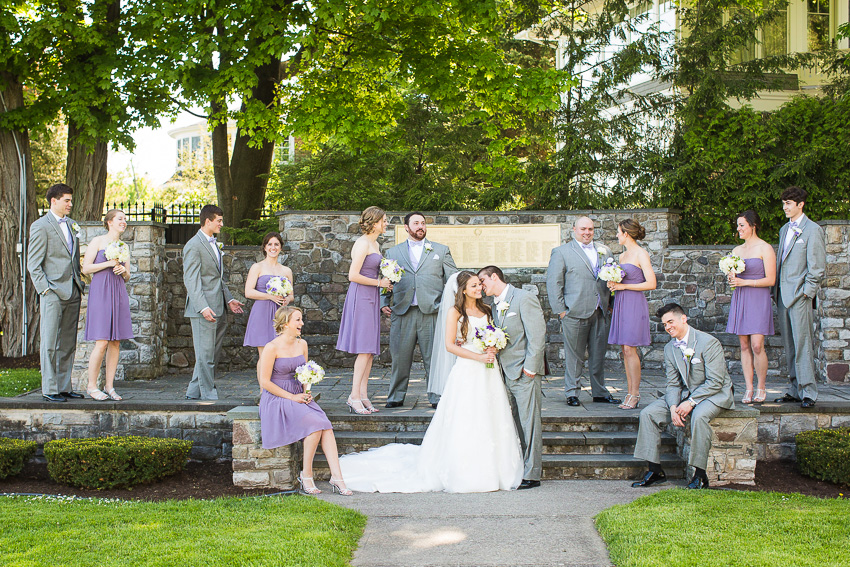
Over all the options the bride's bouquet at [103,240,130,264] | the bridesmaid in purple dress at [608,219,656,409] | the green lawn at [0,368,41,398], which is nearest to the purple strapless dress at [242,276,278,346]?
the bride's bouquet at [103,240,130,264]

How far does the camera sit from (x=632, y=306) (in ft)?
25.6

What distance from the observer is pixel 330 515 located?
524 cm

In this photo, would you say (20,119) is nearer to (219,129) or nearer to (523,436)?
(219,129)

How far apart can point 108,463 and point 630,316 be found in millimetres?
5017

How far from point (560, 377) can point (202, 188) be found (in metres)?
26.1

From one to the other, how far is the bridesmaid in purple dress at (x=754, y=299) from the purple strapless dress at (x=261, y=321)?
4.60 metres

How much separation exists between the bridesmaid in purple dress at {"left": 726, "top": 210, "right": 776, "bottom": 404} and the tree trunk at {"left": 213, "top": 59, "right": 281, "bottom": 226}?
9.09 metres

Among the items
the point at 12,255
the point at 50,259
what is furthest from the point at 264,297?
the point at 12,255

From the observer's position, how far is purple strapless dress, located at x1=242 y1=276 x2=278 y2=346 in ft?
26.5

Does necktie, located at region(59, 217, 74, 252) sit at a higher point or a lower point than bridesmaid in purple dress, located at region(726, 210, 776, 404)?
higher

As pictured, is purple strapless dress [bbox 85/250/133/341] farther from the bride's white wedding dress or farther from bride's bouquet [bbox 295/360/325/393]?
the bride's white wedding dress

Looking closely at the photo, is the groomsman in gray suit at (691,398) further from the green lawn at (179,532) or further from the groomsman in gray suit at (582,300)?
the green lawn at (179,532)

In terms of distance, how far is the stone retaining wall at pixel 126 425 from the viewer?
7.32 m

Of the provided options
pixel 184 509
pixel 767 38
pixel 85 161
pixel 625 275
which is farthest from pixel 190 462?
pixel 767 38
